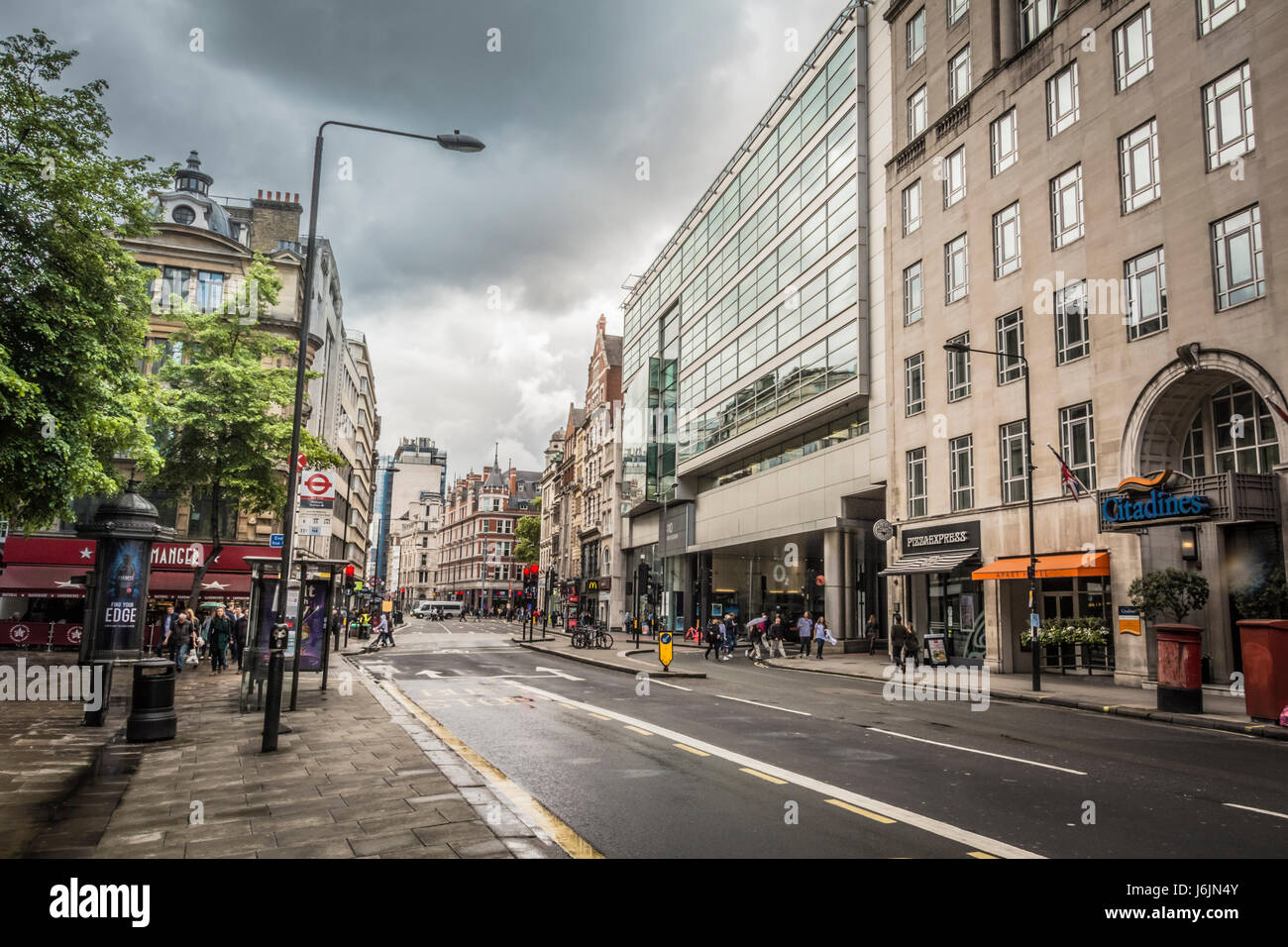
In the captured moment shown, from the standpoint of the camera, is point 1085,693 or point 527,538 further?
point 527,538

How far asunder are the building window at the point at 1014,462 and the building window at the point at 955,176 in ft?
30.1

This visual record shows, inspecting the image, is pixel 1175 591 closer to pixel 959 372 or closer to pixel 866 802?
pixel 959 372

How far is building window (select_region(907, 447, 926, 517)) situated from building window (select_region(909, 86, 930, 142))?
42.1ft

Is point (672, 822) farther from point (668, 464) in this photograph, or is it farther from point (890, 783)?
point (668, 464)

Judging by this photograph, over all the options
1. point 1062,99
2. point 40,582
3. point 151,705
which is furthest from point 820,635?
point 40,582

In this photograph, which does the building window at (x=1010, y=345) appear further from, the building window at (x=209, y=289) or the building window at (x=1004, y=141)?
the building window at (x=209, y=289)

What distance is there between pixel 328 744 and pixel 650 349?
5584 centimetres

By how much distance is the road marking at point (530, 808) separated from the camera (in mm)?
5695

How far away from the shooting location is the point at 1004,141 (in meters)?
27.8

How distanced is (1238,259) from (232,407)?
Answer: 27901 millimetres

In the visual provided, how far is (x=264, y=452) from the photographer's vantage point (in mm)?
26500

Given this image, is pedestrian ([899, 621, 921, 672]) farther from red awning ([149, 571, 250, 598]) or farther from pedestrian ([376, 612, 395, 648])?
red awning ([149, 571, 250, 598])

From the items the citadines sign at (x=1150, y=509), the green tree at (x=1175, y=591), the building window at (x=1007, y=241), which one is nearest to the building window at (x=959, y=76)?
the building window at (x=1007, y=241)

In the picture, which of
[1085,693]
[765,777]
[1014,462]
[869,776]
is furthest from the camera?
[1014,462]
